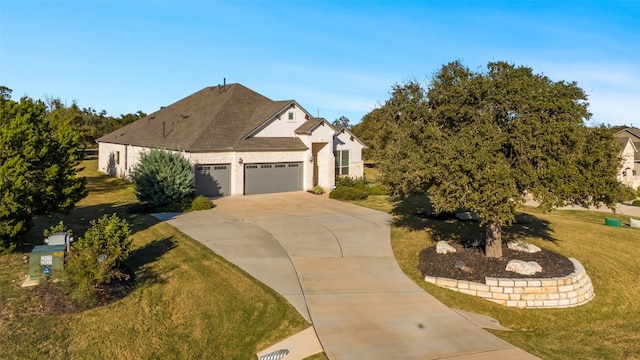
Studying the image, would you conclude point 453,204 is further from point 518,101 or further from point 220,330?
point 220,330

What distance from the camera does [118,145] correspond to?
36.9 metres

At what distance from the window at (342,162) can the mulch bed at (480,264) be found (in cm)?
1970

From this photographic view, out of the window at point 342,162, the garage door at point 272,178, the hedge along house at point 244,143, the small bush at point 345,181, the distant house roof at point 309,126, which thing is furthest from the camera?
the window at point 342,162

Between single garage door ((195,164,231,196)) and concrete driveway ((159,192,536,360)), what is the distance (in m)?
3.52

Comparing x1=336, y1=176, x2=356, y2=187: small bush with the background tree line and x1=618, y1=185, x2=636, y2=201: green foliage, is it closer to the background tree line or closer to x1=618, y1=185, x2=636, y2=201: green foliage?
the background tree line

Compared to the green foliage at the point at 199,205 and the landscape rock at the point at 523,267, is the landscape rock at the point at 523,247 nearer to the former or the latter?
the landscape rock at the point at 523,267

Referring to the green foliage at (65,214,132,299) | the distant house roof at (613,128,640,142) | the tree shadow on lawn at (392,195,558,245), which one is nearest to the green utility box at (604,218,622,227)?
the tree shadow on lawn at (392,195,558,245)

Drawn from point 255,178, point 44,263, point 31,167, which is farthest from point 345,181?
point 44,263

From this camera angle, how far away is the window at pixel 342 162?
36688mm

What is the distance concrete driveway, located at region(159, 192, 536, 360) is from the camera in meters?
9.88

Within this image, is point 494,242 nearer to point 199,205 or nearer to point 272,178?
point 199,205

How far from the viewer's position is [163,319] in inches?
439

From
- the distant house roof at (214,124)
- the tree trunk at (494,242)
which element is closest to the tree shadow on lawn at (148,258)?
the distant house roof at (214,124)

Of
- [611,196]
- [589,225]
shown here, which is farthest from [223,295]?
[589,225]
